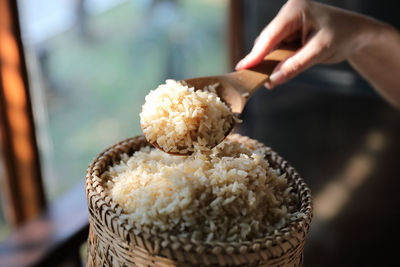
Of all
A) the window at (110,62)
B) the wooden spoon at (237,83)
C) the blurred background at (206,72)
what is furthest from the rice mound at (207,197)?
the window at (110,62)

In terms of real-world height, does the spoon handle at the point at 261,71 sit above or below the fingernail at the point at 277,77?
above

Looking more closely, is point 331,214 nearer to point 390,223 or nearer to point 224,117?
point 390,223

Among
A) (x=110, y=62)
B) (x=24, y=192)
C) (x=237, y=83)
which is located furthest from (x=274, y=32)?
(x=110, y=62)

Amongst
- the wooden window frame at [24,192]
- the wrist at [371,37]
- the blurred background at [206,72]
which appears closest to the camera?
the wrist at [371,37]

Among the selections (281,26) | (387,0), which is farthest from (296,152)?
(281,26)

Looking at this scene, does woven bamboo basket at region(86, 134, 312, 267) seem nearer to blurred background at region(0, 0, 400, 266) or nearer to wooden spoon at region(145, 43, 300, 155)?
wooden spoon at region(145, 43, 300, 155)

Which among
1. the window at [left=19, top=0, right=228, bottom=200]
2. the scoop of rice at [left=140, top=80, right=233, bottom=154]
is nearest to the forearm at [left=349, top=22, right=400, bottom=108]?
the scoop of rice at [left=140, top=80, right=233, bottom=154]

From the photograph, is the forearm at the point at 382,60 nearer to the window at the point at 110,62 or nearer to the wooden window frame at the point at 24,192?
the wooden window frame at the point at 24,192
